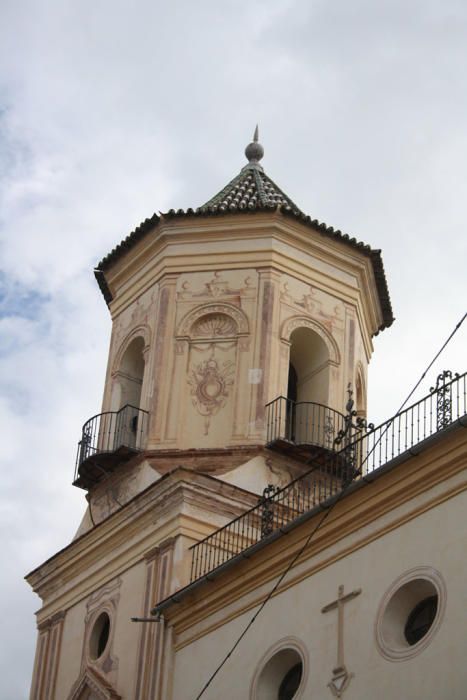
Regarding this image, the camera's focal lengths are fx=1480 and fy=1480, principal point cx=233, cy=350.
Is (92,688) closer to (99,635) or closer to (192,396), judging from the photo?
(99,635)

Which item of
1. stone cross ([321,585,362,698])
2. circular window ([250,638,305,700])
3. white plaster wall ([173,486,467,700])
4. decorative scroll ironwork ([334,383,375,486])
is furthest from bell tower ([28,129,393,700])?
stone cross ([321,585,362,698])

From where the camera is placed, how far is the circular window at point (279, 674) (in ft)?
58.2

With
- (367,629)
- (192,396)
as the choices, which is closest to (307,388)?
(192,396)

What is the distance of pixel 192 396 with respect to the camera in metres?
23.5

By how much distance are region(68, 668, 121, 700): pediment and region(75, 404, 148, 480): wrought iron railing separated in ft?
11.8

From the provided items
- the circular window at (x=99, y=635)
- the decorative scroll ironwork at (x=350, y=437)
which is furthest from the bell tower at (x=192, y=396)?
the decorative scroll ironwork at (x=350, y=437)

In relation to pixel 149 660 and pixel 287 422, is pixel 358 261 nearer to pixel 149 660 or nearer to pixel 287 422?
pixel 287 422

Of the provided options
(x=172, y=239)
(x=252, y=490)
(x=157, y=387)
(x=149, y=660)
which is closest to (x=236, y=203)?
(x=172, y=239)

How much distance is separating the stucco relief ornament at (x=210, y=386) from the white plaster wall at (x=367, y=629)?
480 cm

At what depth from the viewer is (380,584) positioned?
1642 centimetres

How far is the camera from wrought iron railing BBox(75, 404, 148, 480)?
942 inches

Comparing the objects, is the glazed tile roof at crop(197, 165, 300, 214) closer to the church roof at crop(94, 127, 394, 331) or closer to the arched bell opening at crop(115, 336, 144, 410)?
the church roof at crop(94, 127, 394, 331)

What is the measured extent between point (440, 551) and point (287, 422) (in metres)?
8.16

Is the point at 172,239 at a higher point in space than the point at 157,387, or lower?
higher
